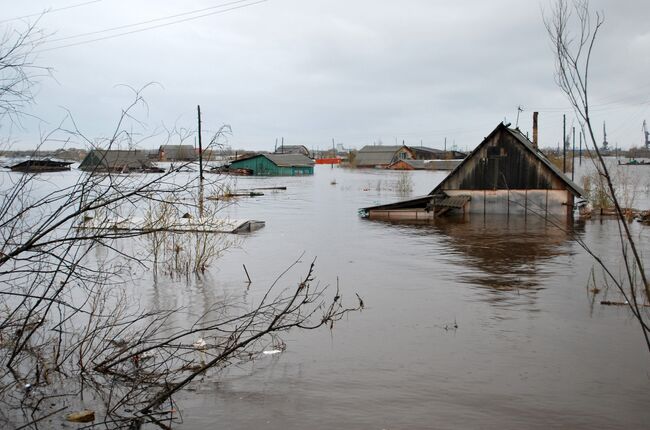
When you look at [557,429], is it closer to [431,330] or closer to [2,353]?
[431,330]

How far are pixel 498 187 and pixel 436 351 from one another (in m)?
25.0

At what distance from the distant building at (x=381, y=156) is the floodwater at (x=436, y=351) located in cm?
11211

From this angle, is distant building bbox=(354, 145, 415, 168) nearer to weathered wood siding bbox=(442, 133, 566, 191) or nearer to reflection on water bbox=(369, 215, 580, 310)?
weathered wood siding bbox=(442, 133, 566, 191)

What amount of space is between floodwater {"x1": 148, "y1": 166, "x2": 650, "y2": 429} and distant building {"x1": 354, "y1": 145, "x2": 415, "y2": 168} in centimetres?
11233

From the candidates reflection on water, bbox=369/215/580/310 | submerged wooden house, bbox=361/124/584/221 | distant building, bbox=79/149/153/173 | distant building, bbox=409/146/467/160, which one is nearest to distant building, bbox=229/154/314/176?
distant building, bbox=409/146/467/160

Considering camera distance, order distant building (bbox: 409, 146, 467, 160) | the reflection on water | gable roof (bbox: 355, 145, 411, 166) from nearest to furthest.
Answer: the reflection on water < gable roof (bbox: 355, 145, 411, 166) < distant building (bbox: 409, 146, 467, 160)

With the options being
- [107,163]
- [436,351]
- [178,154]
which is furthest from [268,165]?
[107,163]

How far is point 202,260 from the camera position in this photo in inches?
750

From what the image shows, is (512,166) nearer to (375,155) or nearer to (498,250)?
(498,250)

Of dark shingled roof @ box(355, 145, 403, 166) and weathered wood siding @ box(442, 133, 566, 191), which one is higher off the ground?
dark shingled roof @ box(355, 145, 403, 166)

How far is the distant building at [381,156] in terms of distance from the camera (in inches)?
5299

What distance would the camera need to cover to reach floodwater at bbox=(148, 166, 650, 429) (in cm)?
885

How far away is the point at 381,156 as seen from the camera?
136125 mm

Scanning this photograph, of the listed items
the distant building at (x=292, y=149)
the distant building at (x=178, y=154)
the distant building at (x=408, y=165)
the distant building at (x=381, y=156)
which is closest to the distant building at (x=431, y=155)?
the distant building at (x=381, y=156)
